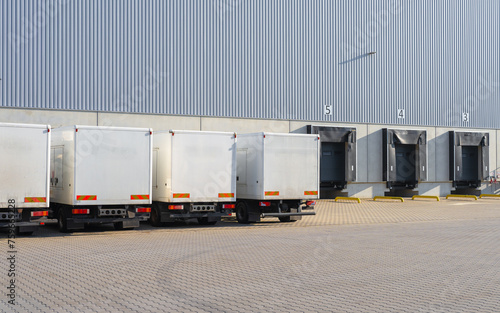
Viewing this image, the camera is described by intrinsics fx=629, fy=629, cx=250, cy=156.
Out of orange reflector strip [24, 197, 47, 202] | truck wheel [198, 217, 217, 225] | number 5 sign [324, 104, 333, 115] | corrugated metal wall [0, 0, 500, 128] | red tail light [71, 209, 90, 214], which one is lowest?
truck wheel [198, 217, 217, 225]

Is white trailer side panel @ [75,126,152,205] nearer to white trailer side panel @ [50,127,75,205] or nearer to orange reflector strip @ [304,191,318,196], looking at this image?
white trailer side panel @ [50,127,75,205]

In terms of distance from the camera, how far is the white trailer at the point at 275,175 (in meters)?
19.5

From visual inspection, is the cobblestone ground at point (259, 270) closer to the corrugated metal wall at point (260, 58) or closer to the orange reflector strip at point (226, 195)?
the orange reflector strip at point (226, 195)

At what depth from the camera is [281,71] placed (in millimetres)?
31422

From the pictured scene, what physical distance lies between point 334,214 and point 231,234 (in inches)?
330

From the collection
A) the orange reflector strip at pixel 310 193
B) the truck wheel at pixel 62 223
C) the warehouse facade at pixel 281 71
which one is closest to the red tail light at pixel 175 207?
the truck wheel at pixel 62 223

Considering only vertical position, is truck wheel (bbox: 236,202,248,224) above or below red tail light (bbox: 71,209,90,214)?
below

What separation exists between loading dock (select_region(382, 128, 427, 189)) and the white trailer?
1486cm

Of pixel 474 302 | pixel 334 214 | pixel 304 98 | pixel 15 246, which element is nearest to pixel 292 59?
pixel 304 98

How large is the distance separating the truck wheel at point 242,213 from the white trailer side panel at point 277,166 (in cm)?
29

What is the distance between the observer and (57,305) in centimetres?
757

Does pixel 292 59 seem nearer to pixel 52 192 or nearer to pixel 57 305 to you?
pixel 52 192

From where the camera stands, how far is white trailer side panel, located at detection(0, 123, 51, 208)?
1509 cm

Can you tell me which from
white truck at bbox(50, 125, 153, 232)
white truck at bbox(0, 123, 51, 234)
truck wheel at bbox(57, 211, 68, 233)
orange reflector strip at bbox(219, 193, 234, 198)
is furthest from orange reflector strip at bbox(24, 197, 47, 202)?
orange reflector strip at bbox(219, 193, 234, 198)
